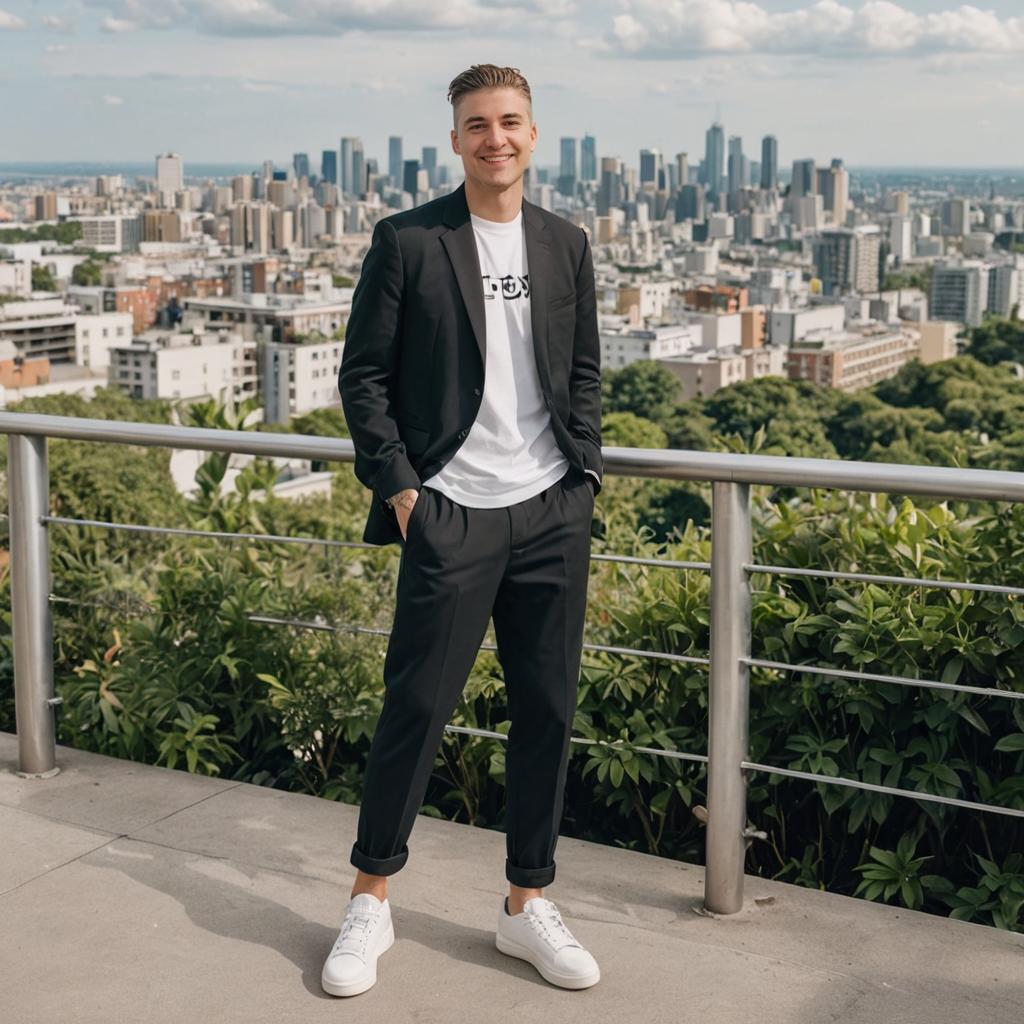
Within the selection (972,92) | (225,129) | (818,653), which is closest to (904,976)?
(818,653)

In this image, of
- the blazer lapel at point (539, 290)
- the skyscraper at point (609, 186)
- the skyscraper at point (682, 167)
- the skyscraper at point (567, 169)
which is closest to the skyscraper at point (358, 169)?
the skyscraper at point (567, 169)

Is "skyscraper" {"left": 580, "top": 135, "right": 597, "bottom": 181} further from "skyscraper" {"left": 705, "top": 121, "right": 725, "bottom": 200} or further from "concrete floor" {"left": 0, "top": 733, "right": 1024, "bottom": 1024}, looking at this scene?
"concrete floor" {"left": 0, "top": 733, "right": 1024, "bottom": 1024}

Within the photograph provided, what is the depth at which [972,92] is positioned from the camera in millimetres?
104312

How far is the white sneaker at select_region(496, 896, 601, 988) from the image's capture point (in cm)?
212

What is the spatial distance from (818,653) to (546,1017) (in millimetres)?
884

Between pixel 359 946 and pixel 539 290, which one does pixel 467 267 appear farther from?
pixel 359 946

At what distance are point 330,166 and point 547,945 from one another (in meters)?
147

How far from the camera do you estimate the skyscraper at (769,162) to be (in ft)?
480

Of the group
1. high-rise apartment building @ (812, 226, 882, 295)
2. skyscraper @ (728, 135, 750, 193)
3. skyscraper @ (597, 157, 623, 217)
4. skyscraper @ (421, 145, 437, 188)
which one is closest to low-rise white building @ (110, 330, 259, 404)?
high-rise apartment building @ (812, 226, 882, 295)

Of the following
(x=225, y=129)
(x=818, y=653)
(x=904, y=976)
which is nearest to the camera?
(x=904, y=976)

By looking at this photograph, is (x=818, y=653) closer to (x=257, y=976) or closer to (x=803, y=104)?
(x=257, y=976)

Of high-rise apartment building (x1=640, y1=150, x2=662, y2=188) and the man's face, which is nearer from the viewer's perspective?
the man's face

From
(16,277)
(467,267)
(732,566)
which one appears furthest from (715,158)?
(467,267)

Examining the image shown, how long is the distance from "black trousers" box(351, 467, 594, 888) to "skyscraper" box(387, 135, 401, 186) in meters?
143
